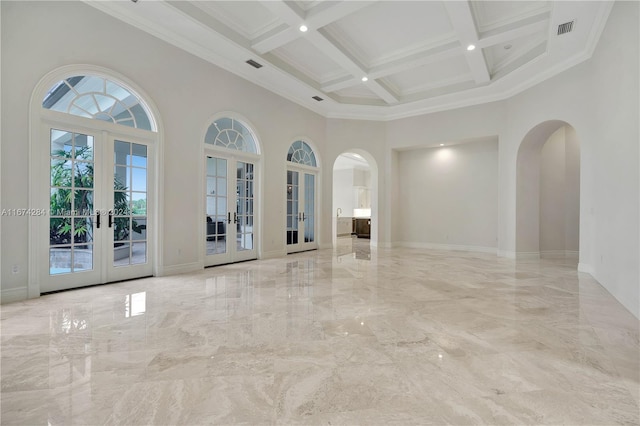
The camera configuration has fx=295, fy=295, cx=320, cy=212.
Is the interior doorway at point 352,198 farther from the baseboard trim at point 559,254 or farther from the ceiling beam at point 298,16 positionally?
the ceiling beam at point 298,16

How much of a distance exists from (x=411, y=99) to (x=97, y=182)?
297 inches

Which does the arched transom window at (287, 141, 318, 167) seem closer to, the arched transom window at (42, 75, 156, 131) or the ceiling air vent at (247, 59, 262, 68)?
the ceiling air vent at (247, 59, 262, 68)

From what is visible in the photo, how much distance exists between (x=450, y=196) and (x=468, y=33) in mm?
4819

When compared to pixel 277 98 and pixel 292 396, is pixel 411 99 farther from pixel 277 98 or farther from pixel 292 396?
pixel 292 396

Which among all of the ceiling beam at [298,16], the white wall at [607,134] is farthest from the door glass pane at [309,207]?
the white wall at [607,134]

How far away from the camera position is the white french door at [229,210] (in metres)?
6.03

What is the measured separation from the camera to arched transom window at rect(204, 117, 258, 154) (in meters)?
6.03

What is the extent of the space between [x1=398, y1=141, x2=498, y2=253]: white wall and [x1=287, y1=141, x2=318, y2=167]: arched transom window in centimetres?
313

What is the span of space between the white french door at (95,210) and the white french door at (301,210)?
11.6 ft

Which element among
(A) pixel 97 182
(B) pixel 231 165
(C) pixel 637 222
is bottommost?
(C) pixel 637 222

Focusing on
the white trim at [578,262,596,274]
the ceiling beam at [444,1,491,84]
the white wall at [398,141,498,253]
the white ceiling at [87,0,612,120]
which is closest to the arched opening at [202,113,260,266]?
the white ceiling at [87,0,612,120]

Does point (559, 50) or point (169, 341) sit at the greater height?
point (559, 50)

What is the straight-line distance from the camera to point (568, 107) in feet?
18.7

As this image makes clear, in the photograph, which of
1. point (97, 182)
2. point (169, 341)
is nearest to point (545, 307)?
point (169, 341)
